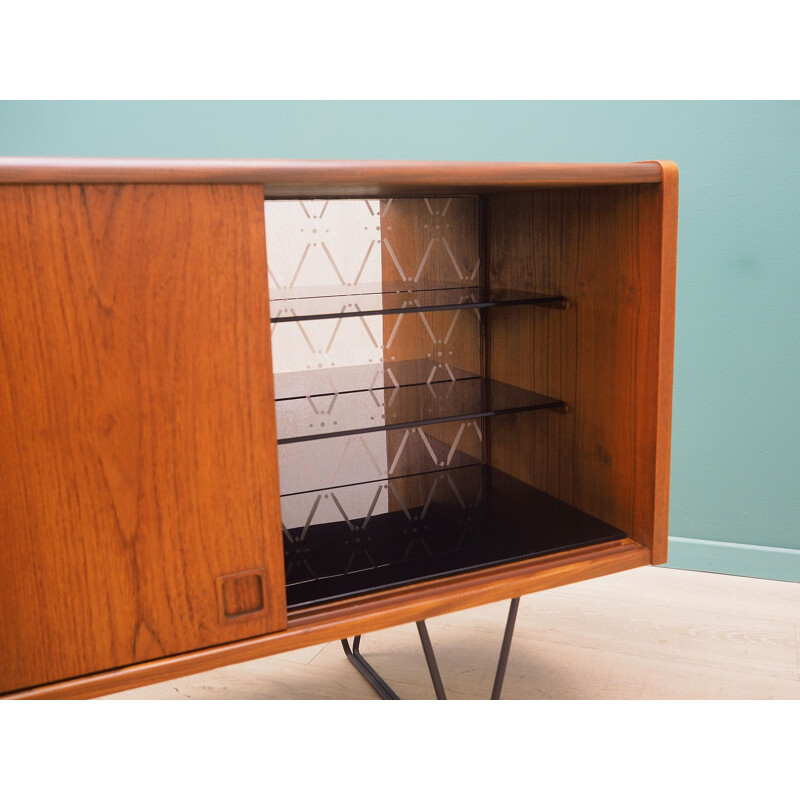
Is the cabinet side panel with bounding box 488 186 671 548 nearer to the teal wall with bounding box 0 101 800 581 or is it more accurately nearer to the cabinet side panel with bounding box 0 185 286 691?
the cabinet side panel with bounding box 0 185 286 691

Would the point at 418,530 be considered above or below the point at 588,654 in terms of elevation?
above

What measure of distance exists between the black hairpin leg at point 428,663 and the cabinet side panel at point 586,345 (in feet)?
0.86

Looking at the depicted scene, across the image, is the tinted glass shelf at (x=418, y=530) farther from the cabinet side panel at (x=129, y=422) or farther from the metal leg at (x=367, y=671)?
the metal leg at (x=367, y=671)

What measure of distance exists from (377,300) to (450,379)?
0.87ft

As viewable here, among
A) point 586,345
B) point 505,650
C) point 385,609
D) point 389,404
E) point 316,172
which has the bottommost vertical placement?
point 505,650

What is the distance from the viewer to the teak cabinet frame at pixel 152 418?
85 cm

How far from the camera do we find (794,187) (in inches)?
79.8

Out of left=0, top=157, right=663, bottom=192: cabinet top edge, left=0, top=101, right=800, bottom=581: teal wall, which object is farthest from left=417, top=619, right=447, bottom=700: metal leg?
left=0, top=101, right=800, bottom=581: teal wall

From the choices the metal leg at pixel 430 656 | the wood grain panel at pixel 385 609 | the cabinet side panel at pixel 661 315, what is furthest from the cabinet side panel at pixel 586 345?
the metal leg at pixel 430 656

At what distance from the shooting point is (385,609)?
1092 mm

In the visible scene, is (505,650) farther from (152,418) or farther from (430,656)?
(152,418)

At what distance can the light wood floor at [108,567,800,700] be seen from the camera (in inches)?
67.7

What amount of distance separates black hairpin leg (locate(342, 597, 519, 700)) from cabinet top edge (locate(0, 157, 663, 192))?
70 cm

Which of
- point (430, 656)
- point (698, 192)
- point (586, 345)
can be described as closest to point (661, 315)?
point (586, 345)
